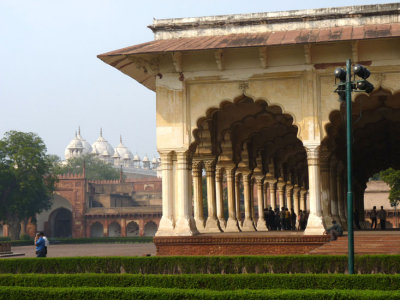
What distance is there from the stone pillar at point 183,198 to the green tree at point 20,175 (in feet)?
130

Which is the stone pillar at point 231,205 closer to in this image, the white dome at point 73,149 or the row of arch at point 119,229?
the row of arch at point 119,229

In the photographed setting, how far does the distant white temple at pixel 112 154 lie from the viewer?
411ft

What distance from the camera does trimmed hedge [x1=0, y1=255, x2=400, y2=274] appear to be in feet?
41.8

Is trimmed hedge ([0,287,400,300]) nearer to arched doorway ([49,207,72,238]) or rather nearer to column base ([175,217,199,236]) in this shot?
column base ([175,217,199,236])

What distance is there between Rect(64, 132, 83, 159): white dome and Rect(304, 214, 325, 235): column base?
364 ft

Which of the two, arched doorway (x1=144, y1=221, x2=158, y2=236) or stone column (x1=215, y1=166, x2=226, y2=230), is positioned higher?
stone column (x1=215, y1=166, x2=226, y2=230)

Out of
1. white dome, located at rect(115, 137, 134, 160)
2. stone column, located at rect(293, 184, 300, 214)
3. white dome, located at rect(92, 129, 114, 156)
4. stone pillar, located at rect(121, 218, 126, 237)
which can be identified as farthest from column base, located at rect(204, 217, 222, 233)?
white dome, located at rect(115, 137, 134, 160)

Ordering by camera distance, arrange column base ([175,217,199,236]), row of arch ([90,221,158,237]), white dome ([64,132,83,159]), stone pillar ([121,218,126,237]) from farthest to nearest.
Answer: white dome ([64,132,83,159])
row of arch ([90,221,158,237])
stone pillar ([121,218,126,237])
column base ([175,217,199,236])

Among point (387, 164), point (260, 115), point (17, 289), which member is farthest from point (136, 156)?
point (17, 289)

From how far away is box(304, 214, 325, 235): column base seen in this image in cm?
1650

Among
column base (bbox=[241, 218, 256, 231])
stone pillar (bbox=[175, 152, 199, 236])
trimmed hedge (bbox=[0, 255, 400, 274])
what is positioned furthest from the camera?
column base (bbox=[241, 218, 256, 231])

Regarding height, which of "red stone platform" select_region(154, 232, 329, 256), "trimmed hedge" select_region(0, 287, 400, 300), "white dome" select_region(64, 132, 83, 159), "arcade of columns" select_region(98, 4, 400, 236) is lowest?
"trimmed hedge" select_region(0, 287, 400, 300)

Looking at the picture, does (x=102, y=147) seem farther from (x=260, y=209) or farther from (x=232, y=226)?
(x=232, y=226)

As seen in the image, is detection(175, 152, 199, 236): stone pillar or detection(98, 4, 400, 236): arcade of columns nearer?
detection(98, 4, 400, 236): arcade of columns
